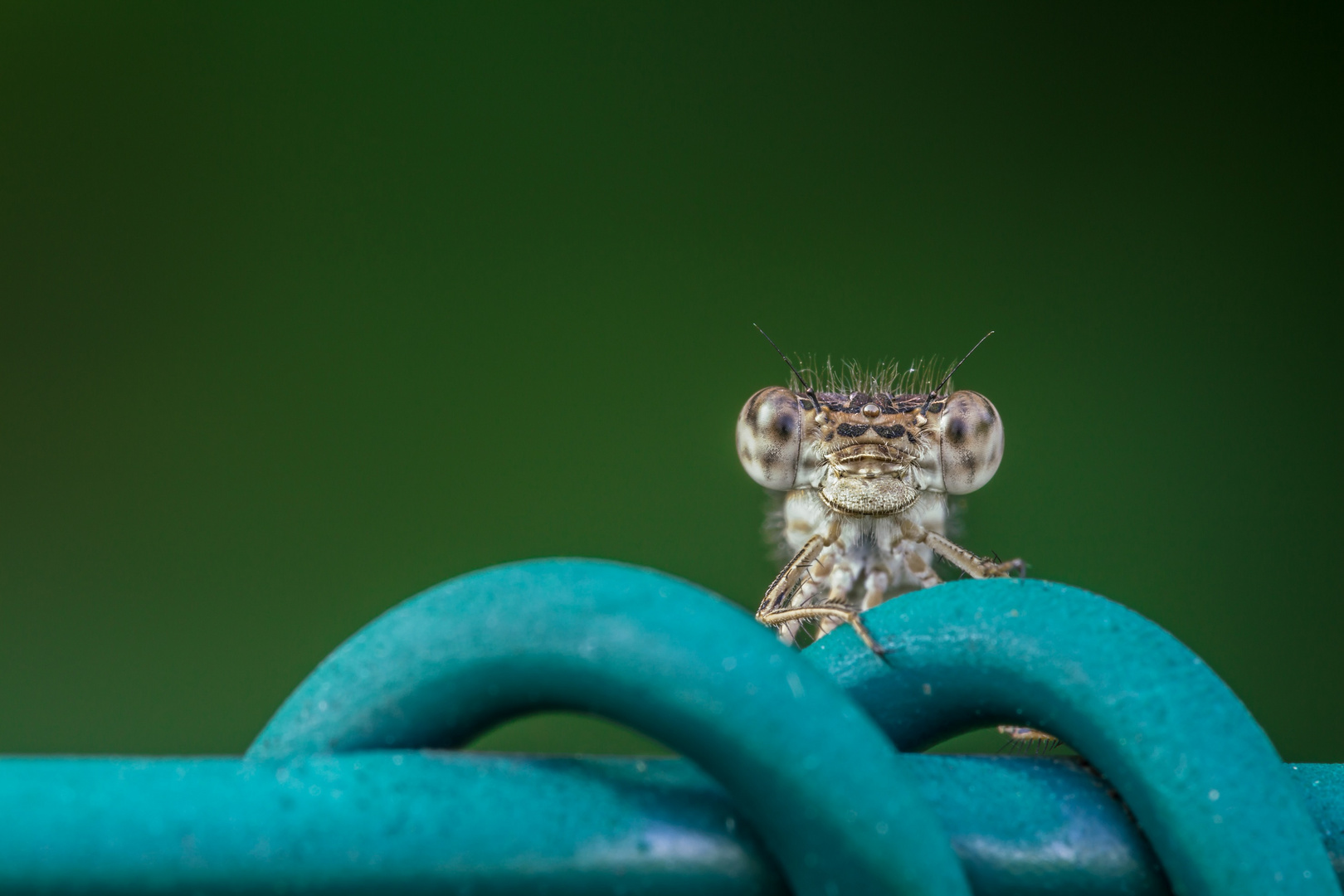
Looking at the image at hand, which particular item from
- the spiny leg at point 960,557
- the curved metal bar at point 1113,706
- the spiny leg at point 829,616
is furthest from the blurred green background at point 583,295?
the curved metal bar at point 1113,706

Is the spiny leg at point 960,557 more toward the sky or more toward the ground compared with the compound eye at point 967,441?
more toward the ground

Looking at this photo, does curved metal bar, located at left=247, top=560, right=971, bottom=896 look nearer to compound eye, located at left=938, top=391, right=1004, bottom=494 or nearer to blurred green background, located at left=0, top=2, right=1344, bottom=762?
compound eye, located at left=938, top=391, right=1004, bottom=494

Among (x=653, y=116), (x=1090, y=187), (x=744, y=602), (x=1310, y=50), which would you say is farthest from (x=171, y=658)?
(x=1310, y=50)

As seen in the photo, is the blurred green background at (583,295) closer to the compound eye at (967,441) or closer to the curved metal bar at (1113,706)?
the compound eye at (967,441)

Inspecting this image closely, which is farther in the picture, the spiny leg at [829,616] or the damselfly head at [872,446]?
the damselfly head at [872,446]

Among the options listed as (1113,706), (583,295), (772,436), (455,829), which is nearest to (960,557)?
(772,436)

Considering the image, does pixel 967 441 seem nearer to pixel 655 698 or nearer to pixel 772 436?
pixel 772 436

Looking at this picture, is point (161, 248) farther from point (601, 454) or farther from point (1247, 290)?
point (1247, 290)

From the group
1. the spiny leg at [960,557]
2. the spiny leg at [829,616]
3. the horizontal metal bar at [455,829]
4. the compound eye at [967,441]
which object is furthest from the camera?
the compound eye at [967,441]

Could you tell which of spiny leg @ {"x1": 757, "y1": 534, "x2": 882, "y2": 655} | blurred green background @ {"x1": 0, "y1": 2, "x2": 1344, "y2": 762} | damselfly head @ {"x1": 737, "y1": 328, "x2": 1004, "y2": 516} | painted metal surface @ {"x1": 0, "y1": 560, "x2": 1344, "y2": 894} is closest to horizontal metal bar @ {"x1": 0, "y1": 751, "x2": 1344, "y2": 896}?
painted metal surface @ {"x1": 0, "y1": 560, "x2": 1344, "y2": 894}
